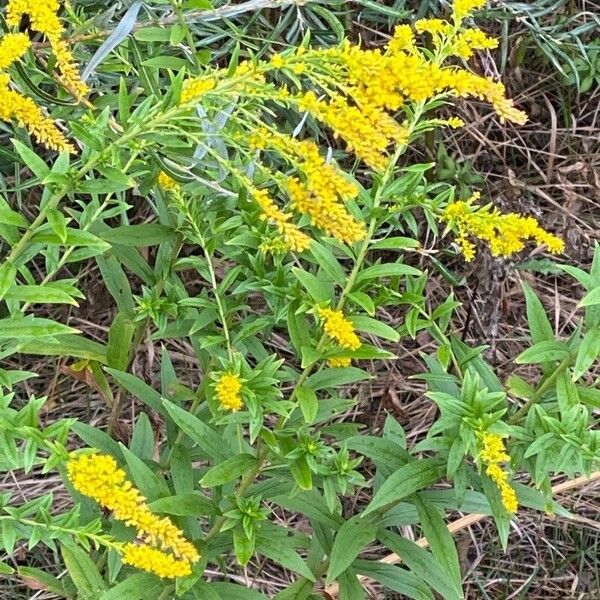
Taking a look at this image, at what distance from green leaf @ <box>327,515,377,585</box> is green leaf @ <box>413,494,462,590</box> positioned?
0.48 ft

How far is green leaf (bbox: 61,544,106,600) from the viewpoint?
172 centimetres

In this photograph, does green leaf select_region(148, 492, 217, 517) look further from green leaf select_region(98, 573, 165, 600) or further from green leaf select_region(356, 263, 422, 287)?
green leaf select_region(356, 263, 422, 287)

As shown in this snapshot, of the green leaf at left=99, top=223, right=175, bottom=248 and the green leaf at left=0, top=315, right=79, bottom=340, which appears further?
the green leaf at left=99, top=223, right=175, bottom=248

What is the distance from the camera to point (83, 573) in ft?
5.70

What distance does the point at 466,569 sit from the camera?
2766 millimetres

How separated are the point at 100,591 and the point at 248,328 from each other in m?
0.70

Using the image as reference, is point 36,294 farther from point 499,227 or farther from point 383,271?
point 499,227

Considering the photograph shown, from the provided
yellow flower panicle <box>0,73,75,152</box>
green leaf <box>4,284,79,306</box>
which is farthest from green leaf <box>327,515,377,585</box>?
yellow flower panicle <box>0,73,75,152</box>

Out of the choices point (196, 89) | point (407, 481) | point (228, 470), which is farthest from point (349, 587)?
point (196, 89)

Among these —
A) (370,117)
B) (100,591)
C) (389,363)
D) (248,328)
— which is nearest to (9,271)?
(248,328)

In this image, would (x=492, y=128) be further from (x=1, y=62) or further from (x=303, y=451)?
(x=1, y=62)

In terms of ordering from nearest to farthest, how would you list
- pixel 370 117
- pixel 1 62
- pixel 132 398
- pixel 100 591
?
pixel 370 117
pixel 1 62
pixel 100 591
pixel 132 398

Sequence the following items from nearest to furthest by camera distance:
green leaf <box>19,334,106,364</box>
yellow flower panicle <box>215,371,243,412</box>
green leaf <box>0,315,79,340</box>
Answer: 1. green leaf <box>0,315,79,340</box>
2. yellow flower panicle <box>215,371,243,412</box>
3. green leaf <box>19,334,106,364</box>

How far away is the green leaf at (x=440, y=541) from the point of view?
5.36 ft
